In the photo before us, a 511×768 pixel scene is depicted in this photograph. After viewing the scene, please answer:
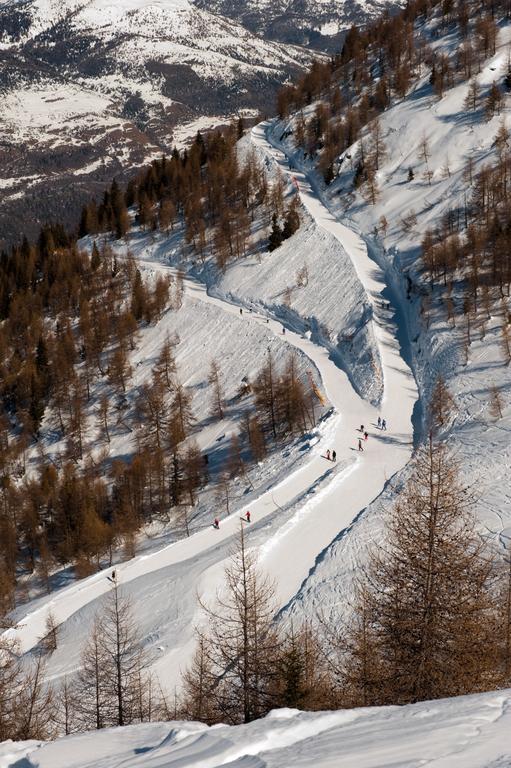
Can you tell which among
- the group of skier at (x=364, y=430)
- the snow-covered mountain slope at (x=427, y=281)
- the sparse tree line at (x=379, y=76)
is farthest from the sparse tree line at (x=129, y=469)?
the sparse tree line at (x=379, y=76)

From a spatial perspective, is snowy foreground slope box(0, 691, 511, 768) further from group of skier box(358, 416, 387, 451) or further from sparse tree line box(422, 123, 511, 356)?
sparse tree line box(422, 123, 511, 356)

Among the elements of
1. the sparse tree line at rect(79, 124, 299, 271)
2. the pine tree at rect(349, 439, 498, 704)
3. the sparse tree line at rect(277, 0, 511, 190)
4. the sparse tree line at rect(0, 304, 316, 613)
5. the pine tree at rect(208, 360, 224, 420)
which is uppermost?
the sparse tree line at rect(277, 0, 511, 190)

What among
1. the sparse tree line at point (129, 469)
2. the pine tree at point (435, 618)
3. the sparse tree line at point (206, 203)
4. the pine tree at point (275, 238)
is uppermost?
the sparse tree line at point (206, 203)

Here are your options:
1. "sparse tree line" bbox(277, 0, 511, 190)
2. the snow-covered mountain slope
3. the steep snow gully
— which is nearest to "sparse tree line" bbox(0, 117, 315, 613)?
the steep snow gully

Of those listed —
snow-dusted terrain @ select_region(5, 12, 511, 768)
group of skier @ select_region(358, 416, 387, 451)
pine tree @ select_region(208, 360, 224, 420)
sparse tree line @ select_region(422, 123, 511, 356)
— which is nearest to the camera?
snow-dusted terrain @ select_region(5, 12, 511, 768)

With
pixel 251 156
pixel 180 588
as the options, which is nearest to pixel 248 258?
pixel 251 156

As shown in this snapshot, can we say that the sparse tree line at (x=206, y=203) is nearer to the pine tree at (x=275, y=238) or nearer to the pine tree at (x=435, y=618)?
the pine tree at (x=275, y=238)

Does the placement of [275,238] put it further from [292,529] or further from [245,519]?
[292,529]
